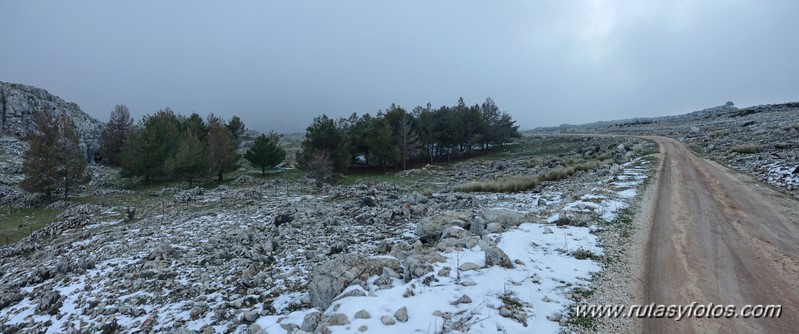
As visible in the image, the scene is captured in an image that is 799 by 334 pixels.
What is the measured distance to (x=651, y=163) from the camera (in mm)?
27859

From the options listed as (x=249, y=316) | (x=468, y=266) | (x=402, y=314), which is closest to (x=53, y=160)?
(x=249, y=316)

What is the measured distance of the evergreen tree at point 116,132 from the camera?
2293 inches

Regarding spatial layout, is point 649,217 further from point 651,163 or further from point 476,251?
point 651,163

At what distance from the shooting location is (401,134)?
53250 millimetres

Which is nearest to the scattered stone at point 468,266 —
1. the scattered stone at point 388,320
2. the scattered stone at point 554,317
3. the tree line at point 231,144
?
the scattered stone at point 554,317

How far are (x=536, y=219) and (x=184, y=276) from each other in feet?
43.0

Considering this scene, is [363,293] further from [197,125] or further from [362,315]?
[197,125]

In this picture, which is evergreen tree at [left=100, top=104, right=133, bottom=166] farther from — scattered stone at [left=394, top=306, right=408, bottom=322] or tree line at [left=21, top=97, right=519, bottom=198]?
scattered stone at [left=394, top=306, right=408, bottom=322]

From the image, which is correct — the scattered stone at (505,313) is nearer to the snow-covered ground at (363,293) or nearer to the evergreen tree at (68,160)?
the snow-covered ground at (363,293)

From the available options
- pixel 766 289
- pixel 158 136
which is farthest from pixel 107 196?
pixel 766 289

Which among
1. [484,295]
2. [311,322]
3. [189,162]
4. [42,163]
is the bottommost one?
[311,322]

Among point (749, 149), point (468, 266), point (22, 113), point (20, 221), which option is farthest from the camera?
point (22, 113)

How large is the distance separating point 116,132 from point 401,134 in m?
50.3

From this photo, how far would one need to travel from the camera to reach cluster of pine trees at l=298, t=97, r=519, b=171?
4631cm
